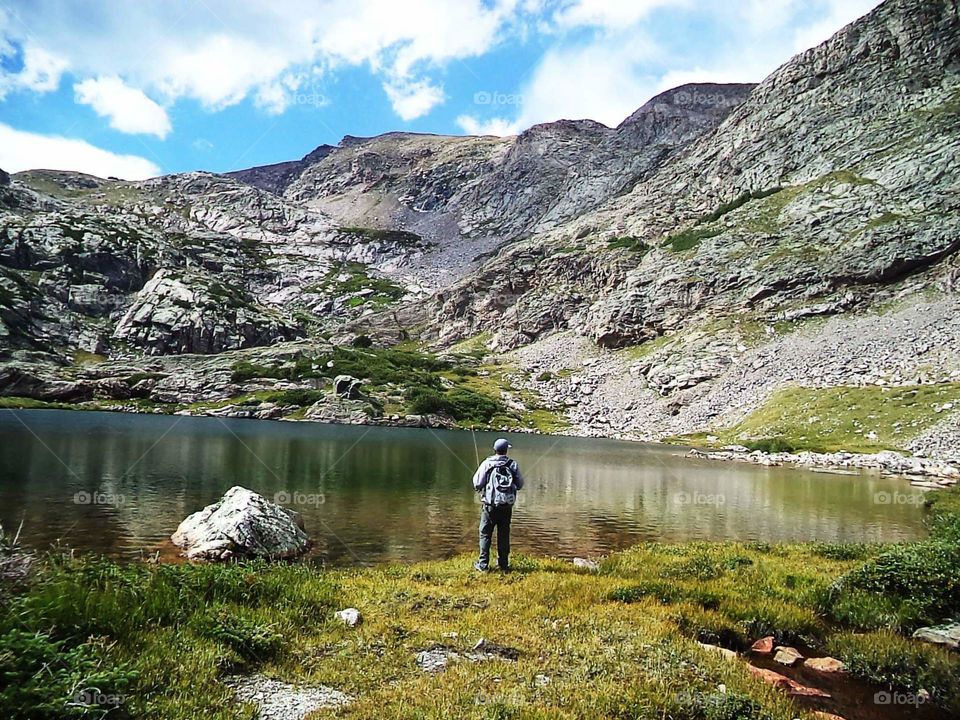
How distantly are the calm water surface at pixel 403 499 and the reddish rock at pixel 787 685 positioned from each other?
1285cm

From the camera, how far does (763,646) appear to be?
10547 millimetres

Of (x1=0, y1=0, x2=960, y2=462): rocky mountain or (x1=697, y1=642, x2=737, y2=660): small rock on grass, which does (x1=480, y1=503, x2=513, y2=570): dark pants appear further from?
(x1=0, y1=0, x2=960, y2=462): rocky mountain

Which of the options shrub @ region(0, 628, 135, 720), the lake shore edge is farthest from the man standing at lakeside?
the lake shore edge

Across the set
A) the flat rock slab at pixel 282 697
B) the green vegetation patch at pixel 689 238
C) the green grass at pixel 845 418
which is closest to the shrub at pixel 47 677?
the flat rock slab at pixel 282 697

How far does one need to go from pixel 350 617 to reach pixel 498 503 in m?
5.78

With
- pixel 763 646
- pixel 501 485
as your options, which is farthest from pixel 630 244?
pixel 763 646

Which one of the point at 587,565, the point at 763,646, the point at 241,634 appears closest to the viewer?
the point at 241,634

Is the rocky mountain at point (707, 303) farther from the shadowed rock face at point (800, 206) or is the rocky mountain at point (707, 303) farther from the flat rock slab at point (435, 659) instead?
the flat rock slab at point (435, 659)

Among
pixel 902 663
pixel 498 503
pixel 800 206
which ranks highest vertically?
pixel 800 206

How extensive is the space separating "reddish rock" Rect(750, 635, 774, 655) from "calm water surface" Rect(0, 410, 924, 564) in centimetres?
1136

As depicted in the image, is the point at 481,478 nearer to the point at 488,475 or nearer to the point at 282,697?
the point at 488,475

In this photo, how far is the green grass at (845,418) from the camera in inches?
2596

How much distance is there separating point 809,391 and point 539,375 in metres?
69.8

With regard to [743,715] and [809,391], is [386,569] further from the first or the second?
[809,391]
